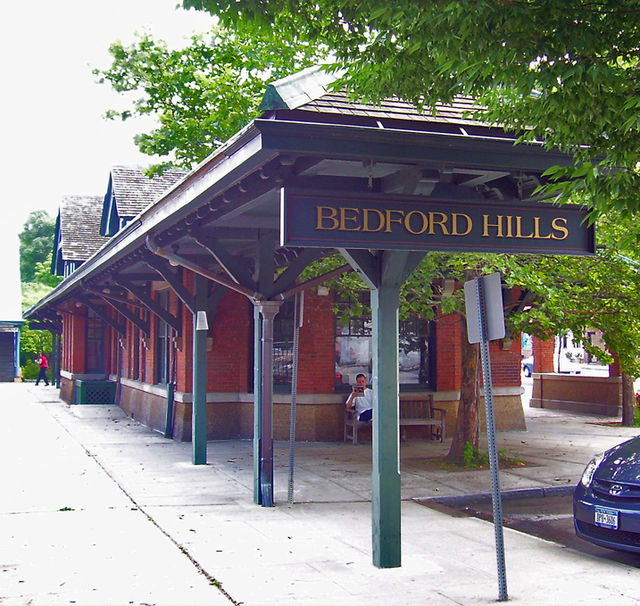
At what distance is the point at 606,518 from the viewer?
770 cm

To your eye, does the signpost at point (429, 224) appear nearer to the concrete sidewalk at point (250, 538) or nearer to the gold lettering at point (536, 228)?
the gold lettering at point (536, 228)

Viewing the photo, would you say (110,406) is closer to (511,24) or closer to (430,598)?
(430,598)

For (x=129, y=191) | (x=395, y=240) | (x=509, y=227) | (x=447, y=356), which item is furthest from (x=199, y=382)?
(x=129, y=191)

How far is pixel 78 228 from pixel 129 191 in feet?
28.5

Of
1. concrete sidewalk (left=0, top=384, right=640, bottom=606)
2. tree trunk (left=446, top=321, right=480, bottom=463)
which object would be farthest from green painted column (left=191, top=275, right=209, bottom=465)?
tree trunk (left=446, top=321, right=480, bottom=463)

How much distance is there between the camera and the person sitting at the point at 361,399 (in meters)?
15.7

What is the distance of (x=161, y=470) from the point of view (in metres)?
12.8

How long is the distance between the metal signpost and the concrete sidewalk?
1.77ft

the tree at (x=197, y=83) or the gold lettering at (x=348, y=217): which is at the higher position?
the tree at (x=197, y=83)

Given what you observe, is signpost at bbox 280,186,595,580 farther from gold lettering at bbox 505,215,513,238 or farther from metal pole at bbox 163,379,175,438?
metal pole at bbox 163,379,175,438

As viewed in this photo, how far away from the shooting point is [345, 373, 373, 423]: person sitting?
15.7 meters

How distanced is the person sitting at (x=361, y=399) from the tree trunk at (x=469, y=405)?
2.67 m

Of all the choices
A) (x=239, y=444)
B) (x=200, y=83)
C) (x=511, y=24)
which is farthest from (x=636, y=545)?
(x=200, y=83)

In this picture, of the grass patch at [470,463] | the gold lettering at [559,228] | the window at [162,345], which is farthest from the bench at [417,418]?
the gold lettering at [559,228]
